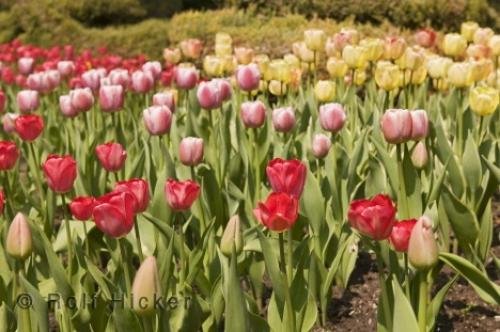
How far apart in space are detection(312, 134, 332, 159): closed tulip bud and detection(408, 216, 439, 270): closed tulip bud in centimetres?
118

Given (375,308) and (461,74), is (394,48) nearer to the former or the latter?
(461,74)

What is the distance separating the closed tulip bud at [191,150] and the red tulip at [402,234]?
989 millimetres

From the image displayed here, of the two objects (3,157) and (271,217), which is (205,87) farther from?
(271,217)

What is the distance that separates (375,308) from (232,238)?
105 centimetres

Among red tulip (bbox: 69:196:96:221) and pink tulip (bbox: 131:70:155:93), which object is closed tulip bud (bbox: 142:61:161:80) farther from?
red tulip (bbox: 69:196:96:221)

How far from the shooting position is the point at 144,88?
13.6 ft

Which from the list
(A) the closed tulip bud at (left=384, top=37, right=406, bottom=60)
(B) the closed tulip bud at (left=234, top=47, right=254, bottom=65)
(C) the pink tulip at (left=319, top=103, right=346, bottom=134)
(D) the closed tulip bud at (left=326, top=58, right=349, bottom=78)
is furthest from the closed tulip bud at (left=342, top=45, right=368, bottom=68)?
(C) the pink tulip at (left=319, top=103, right=346, bottom=134)

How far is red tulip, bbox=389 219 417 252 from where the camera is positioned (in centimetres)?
188

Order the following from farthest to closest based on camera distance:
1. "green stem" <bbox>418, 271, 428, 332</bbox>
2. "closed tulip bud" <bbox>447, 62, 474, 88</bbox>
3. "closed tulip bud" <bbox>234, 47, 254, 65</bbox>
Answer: "closed tulip bud" <bbox>234, 47, 254, 65</bbox>, "closed tulip bud" <bbox>447, 62, 474, 88</bbox>, "green stem" <bbox>418, 271, 428, 332</bbox>

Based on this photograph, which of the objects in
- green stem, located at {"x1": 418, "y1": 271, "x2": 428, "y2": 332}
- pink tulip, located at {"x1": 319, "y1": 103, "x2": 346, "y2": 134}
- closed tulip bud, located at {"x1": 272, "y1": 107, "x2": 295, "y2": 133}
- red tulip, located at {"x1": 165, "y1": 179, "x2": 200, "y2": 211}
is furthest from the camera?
closed tulip bud, located at {"x1": 272, "y1": 107, "x2": 295, "y2": 133}

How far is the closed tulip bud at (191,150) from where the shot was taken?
2.70 m

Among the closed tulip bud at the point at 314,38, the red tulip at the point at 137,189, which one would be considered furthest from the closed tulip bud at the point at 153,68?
the red tulip at the point at 137,189

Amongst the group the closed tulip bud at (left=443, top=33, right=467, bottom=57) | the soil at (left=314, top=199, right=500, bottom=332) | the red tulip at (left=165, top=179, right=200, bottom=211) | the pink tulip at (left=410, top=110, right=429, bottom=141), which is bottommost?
the soil at (left=314, top=199, right=500, bottom=332)

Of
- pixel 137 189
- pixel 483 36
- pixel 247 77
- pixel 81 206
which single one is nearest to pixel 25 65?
pixel 247 77
